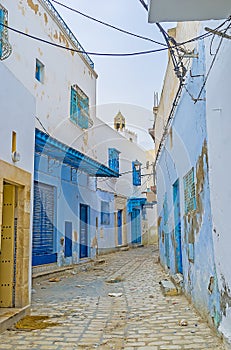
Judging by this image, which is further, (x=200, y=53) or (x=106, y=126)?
(x=106, y=126)

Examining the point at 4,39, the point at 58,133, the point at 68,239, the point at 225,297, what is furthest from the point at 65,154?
the point at 225,297

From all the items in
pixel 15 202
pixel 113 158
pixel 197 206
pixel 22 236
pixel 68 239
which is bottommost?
pixel 68 239

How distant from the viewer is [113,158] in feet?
72.6

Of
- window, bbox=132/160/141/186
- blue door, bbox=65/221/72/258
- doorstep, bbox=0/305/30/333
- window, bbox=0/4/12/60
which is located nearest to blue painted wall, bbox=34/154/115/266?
blue door, bbox=65/221/72/258

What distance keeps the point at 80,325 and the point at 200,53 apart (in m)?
4.52

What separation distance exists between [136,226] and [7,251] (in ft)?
70.4

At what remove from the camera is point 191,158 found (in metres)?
6.29

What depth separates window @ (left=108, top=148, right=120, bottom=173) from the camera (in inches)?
841

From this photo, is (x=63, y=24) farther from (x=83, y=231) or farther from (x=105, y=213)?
(x=105, y=213)

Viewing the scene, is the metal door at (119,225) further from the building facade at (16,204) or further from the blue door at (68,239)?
the building facade at (16,204)

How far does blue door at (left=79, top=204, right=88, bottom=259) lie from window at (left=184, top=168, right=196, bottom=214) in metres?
8.04

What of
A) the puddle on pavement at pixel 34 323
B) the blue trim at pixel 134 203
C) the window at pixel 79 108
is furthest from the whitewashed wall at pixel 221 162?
the blue trim at pixel 134 203

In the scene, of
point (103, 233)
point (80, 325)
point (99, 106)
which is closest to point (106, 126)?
point (99, 106)

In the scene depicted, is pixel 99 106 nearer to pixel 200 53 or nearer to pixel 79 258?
pixel 79 258
